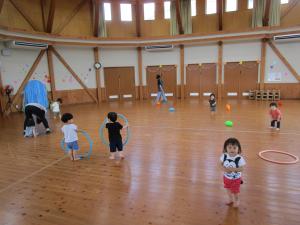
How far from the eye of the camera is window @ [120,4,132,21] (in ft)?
46.8

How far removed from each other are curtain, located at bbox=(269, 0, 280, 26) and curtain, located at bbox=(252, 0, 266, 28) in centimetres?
43

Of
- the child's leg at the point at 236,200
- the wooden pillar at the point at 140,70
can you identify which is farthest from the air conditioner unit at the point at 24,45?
the child's leg at the point at 236,200

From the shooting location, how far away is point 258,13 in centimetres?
1264

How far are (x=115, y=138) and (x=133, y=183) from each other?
3.65 feet

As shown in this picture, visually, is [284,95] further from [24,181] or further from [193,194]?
[24,181]

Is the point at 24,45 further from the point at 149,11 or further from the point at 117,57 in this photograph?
the point at 149,11

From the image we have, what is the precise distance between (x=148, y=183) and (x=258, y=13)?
12.7 m

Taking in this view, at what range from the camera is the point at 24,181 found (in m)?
3.70

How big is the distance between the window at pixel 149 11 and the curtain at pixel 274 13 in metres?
6.61

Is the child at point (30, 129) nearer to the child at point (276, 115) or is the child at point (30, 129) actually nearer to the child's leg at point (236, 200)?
the child's leg at point (236, 200)

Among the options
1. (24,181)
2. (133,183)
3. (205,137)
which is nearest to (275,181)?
(133,183)

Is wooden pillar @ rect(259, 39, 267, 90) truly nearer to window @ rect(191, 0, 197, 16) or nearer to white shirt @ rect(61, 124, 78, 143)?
window @ rect(191, 0, 197, 16)

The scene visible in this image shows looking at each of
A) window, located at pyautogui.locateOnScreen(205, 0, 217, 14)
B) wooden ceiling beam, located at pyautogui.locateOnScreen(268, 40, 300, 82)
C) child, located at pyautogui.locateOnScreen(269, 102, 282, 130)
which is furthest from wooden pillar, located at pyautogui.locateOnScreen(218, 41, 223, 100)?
child, located at pyautogui.locateOnScreen(269, 102, 282, 130)

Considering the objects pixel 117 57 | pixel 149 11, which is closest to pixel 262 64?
pixel 149 11
